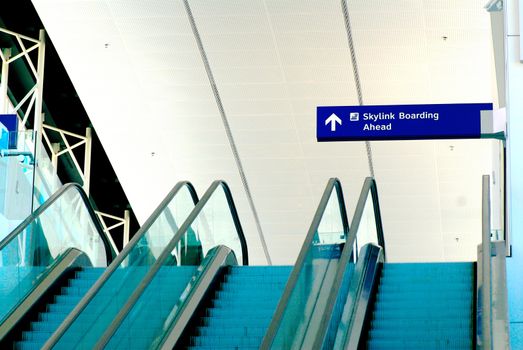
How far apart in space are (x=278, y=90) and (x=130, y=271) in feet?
36.2

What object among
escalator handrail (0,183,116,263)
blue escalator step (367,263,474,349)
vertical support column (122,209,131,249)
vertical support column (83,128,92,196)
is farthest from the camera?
vertical support column (122,209,131,249)

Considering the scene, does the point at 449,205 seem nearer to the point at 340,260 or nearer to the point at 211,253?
the point at 211,253

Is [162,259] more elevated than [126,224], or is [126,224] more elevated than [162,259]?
[162,259]

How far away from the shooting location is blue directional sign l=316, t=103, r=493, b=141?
14.1 m

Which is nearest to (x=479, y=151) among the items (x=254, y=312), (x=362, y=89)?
(x=362, y=89)

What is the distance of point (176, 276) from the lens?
10.0 m

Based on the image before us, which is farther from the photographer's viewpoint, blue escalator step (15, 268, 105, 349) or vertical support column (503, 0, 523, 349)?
vertical support column (503, 0, 523, 349)

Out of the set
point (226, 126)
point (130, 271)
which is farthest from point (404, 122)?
point (226, 126)

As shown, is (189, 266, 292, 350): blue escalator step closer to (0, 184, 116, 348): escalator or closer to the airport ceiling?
(0, 184, 116, 348): escalator

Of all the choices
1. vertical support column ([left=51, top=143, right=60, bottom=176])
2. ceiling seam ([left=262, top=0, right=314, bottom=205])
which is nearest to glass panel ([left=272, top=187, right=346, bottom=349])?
ceiling seam ([left=262, top=0, right=314, bottom=205])

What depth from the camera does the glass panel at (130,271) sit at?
8502mm

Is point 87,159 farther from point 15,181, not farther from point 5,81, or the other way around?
point 15,181

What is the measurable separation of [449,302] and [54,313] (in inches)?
133

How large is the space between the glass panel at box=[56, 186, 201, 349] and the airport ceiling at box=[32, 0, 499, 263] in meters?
7.19
